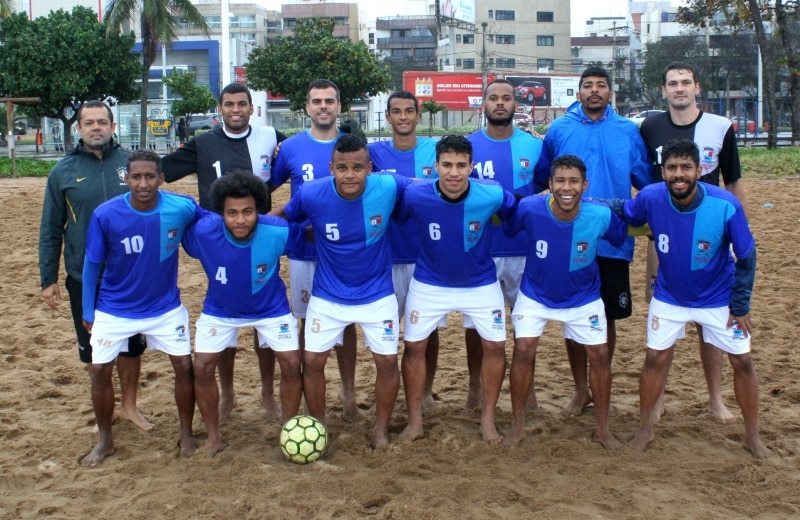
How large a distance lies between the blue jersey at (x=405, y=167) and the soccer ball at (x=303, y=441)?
1.42 metres

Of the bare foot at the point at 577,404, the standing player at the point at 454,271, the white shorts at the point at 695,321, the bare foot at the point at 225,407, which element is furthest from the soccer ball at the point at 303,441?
the white shorts at the point at 695,321

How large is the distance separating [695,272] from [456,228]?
1.54 metres

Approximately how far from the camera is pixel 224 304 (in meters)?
5.27

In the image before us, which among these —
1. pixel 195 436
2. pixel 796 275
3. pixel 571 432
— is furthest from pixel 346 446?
pixel 796 275

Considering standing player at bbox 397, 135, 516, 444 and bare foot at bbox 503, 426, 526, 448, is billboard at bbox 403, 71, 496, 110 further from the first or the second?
bare foot at bbox 503, 426, 526, 448

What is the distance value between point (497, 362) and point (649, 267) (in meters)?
1.64

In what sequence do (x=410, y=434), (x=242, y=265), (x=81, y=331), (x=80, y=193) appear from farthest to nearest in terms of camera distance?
(x=81, y=331) → (x=80, y=193) → (x=410, y=434) → (x=242, y=265)

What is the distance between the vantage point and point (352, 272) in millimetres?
5367

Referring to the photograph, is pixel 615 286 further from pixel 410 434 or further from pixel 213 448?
pixel 213 448

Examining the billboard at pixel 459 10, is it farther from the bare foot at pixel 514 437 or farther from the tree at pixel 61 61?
the bare foot at pixel 514 437

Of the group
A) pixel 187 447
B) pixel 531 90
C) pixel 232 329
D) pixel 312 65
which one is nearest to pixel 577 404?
pixel 232 329

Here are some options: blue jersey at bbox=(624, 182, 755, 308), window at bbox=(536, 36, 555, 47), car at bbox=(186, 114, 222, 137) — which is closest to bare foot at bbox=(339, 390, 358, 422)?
Result: blue jersey at bbox=(624, 182, 755, 308)

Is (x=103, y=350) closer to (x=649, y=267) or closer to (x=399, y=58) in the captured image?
(x=649, y=267)

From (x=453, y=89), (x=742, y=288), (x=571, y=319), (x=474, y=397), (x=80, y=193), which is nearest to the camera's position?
(x=742, y=288)
